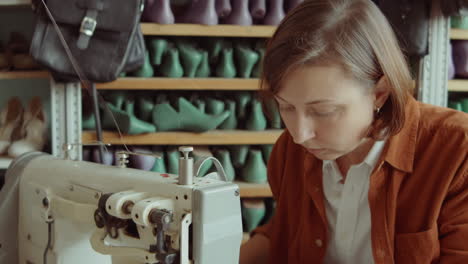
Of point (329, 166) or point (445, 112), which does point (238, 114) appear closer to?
point (329, 166)

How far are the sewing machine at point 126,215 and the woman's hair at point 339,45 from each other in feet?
0.66

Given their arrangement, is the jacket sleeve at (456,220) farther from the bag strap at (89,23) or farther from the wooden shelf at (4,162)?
the wooden shelf at (4,162)

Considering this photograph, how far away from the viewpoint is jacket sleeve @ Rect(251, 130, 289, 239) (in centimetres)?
108

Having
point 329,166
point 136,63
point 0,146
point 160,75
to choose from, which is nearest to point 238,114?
point 160,75

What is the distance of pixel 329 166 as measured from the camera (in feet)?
3.35

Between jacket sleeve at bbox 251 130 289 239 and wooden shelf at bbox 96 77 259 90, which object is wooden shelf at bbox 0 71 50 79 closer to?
wooden shelf at bbox 96 77 259 90

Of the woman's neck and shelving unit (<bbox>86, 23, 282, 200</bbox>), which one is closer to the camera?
the woman's neck

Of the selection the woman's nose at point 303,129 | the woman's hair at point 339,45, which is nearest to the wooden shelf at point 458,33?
the woman's hair at point 339,45

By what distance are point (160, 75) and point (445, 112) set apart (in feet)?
4.16

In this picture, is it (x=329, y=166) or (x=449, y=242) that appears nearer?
(x=449, y=242)

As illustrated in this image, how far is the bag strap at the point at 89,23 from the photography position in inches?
63.9

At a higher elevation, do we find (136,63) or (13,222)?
(136,63)

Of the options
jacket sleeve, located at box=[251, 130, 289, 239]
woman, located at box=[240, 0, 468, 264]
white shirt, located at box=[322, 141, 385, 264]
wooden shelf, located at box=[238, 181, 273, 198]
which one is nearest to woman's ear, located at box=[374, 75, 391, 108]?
woman, located at box=[240, 0, 468, 264]

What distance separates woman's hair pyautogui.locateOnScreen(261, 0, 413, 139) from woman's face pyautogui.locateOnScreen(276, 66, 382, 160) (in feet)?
0.05
